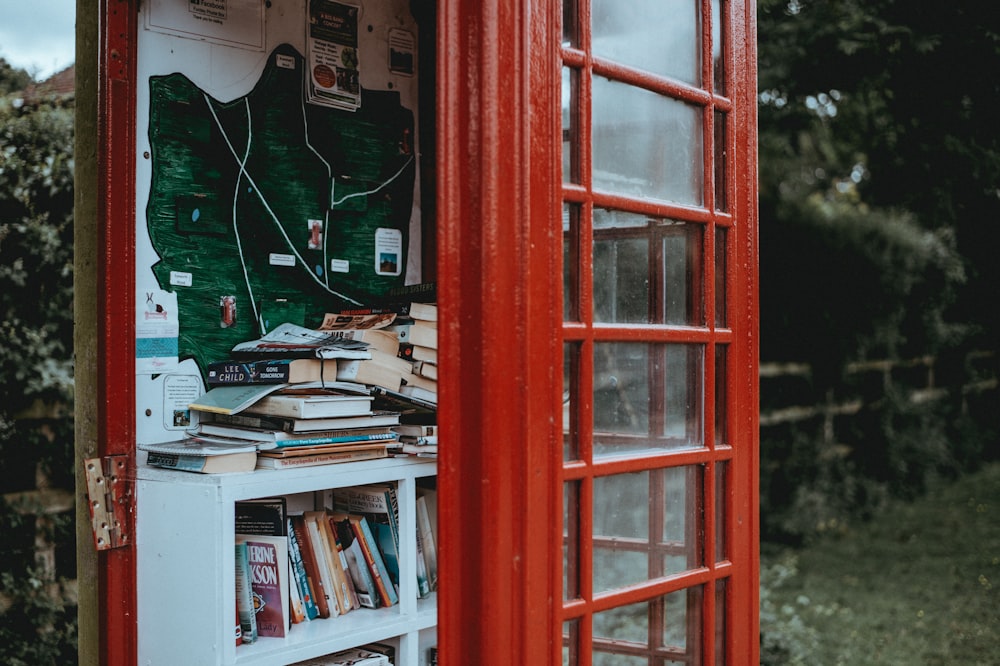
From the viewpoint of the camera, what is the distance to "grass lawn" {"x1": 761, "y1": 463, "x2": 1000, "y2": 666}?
15.9 feet

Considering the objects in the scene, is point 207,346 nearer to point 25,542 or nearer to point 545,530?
point 545,530

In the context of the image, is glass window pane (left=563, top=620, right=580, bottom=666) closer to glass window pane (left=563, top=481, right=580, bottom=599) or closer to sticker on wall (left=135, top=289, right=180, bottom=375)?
glass window pane (left=563, top=481, right=580, bottom=599)

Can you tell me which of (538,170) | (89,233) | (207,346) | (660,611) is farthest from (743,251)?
(89,233)

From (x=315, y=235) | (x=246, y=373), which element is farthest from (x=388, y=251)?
(x=246, y=373)

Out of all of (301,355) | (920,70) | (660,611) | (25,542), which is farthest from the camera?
(920,70)

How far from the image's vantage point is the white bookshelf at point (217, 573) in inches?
90.1

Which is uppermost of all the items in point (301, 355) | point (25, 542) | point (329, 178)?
point (329, 178)

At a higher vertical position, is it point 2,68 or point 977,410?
point 2,68

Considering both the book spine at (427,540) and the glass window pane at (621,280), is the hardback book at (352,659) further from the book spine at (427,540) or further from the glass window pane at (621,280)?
the glass window pane at (621,280)

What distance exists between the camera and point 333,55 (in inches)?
120

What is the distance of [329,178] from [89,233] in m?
0.77

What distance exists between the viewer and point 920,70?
4.70 metres

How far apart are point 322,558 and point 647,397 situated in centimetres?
102

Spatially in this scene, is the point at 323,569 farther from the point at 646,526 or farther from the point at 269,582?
the point at 646,526
